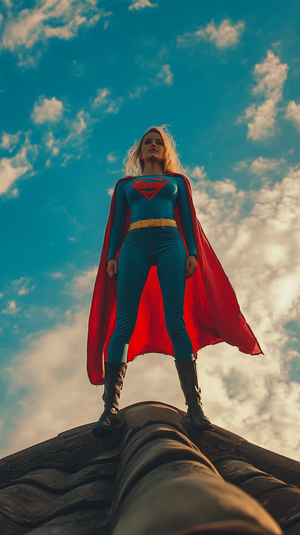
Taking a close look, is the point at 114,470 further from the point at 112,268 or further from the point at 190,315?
the point at 190,315

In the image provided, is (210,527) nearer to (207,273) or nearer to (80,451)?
(80,451)

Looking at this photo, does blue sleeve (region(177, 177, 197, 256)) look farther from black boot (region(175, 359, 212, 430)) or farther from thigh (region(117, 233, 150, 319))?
black boot (region(175, 359, 212, 430))

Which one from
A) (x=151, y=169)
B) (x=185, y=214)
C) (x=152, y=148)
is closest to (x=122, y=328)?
(x=185, y=214)

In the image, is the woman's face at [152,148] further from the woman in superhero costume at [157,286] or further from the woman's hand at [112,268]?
the woman's hand at [112,268]

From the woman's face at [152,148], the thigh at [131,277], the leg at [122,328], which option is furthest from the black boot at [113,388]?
the woman's face at [152,148]

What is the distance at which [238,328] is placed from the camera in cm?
290

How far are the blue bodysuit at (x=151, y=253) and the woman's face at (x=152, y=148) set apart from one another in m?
0.25

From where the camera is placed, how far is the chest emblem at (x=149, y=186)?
120 inches

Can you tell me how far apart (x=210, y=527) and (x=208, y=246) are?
2915 millimetres

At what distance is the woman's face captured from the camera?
11.1 ft

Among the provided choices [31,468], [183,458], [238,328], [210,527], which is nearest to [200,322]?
[238,328]

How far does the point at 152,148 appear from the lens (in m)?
3.37

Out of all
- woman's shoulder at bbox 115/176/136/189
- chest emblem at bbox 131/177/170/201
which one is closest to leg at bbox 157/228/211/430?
chest emblem at bbox 131/177/170/201

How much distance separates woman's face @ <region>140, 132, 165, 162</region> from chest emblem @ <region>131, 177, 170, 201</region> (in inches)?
12.1
